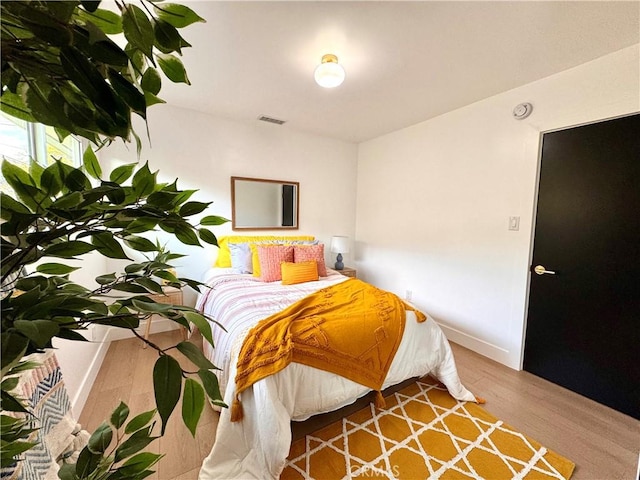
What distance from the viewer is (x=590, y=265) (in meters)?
1.99

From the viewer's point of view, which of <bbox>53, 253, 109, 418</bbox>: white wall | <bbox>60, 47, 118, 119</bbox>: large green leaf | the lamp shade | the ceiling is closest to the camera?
<bbox>60, 47, 118, 119</bbox>: large green leaf

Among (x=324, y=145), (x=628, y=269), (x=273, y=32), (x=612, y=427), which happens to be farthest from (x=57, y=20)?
(x=324, y=145)

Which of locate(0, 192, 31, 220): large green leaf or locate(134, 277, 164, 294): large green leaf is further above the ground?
locate(0, 192, 31, 220): large green leaf

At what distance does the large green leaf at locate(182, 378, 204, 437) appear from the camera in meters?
0.35

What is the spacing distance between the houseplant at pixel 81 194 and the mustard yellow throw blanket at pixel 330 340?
36.8 inches

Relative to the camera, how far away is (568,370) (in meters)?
2.11

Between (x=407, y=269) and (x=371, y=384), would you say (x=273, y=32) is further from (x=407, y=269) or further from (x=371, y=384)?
(x=407, y=269)

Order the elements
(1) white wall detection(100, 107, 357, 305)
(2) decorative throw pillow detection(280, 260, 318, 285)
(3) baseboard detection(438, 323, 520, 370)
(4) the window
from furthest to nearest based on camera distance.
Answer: (1) white wall detection(100, 107, 357, 305), (2) decorative throw pillow detection(280, 260, 318, 285), (3) baseboard detection(438, 323, 520, 370), (4) the window

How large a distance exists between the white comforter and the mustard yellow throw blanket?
2.2 inches

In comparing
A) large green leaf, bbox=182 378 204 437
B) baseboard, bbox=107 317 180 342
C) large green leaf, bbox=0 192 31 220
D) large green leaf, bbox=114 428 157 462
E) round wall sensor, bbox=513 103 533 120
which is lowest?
baseboard, bbox=107 317 180 342

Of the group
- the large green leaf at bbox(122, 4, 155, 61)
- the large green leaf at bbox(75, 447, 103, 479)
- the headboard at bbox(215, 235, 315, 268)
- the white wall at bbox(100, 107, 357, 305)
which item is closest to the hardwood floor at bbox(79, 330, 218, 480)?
the white wall at bbox(100, 107, 357, 305)

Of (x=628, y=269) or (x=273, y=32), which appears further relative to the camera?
(x=628, y=269)

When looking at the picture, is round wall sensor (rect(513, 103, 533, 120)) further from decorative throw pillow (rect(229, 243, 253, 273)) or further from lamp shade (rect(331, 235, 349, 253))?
decorative throw pillow (rect(229, 243, 253, 273))

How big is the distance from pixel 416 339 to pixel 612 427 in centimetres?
132
